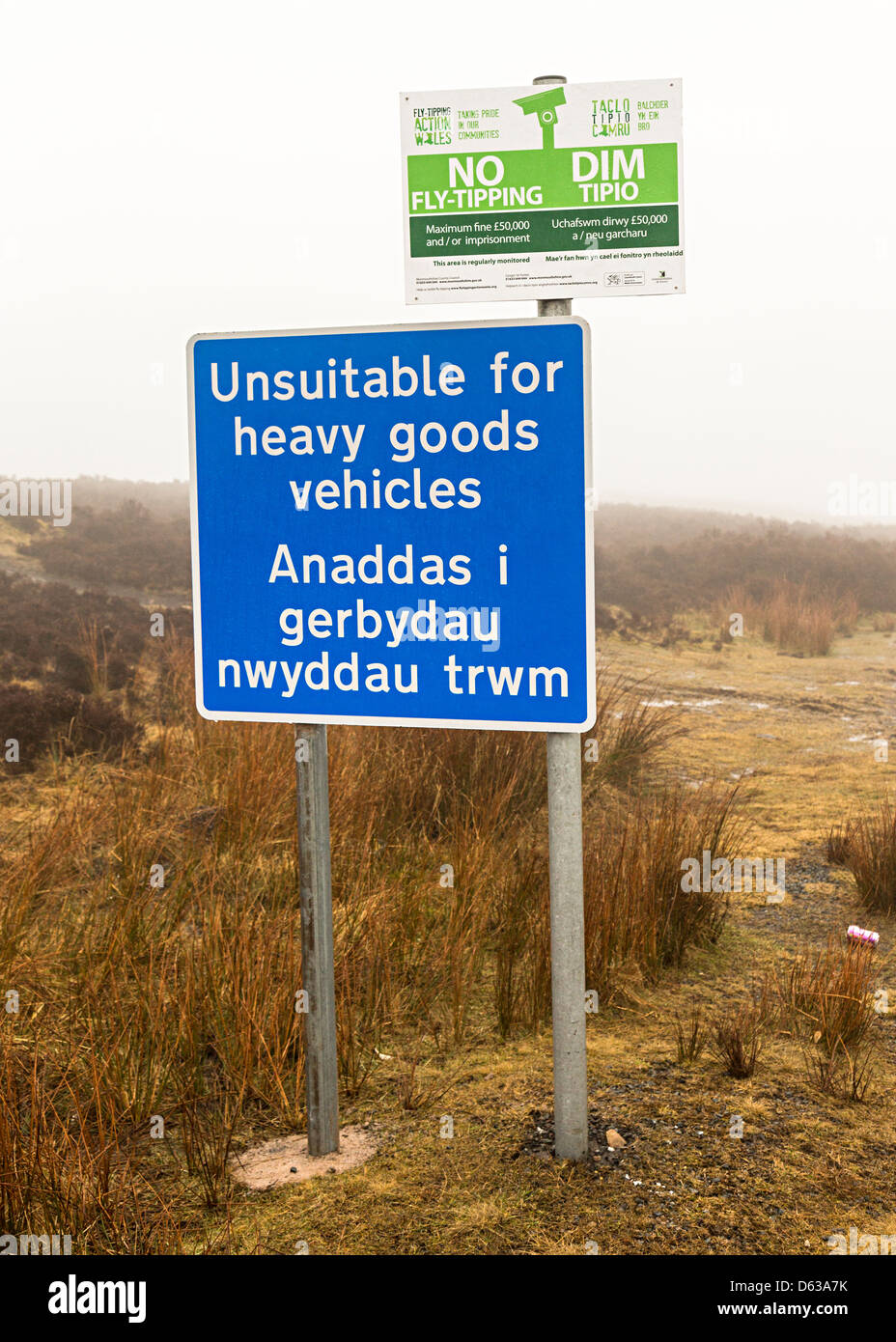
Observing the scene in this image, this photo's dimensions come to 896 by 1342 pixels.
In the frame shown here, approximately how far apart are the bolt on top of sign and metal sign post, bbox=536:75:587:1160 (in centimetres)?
7

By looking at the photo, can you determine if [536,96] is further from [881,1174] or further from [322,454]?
[881,1174]

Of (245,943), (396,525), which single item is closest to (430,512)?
(396,525)

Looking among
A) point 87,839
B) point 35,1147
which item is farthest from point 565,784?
point 87,839

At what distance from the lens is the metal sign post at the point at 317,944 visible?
112 inches

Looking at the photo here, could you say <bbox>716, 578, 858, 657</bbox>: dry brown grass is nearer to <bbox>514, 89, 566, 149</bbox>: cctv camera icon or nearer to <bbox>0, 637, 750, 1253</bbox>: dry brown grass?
<bbox>0, 637, 750, 1253</bbox>: dry brown grass

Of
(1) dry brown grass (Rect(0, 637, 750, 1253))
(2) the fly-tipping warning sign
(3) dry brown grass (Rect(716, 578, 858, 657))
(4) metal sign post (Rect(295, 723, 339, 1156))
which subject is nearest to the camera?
(2) the fly-tipping warning sign

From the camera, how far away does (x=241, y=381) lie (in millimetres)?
2807

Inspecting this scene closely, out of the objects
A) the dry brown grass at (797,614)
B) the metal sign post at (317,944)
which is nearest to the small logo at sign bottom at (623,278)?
the metal sign post at (317,944)

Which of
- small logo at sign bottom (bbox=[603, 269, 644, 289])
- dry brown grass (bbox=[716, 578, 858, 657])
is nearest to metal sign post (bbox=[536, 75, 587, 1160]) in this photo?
small logo at sign bottom (bbox=[603, 269, 644, 289])

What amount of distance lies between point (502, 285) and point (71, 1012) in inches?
96.1

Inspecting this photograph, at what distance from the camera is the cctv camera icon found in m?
2.64

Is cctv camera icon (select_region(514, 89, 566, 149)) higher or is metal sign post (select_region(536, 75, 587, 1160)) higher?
cctv camera icon (select_region(514, 89, 566, 149))

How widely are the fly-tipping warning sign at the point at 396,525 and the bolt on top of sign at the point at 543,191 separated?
7.4 inches

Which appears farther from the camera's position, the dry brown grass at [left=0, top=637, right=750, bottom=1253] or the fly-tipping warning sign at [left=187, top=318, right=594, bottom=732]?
the dry brown grass at [left=0, top=637, right=750, bottom=1253]
